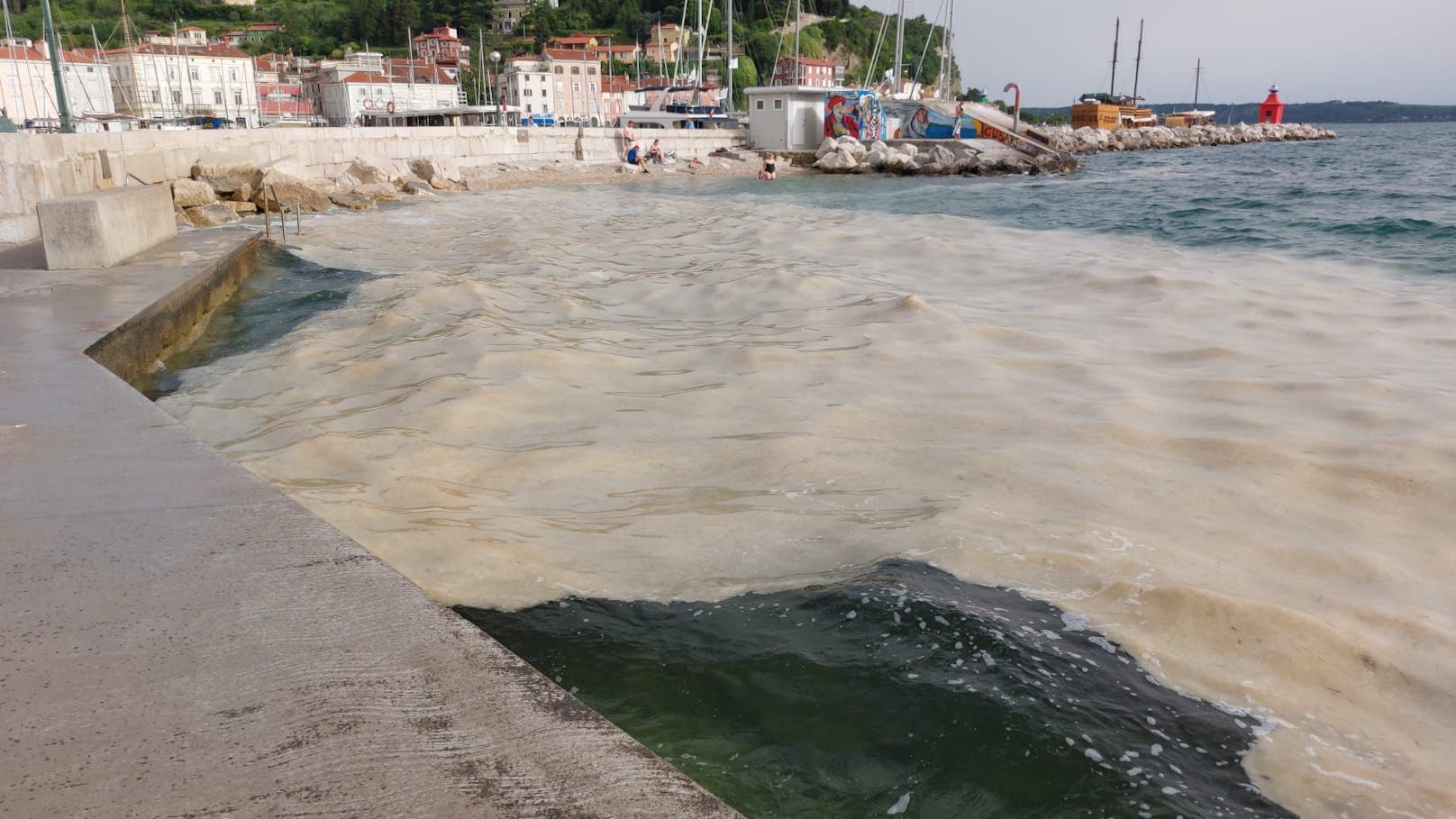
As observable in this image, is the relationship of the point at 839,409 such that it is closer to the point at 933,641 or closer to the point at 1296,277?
the point at 933,641

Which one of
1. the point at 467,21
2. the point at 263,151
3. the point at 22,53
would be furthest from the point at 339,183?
the point at 467,21

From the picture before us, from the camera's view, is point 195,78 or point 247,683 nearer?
point 247,683

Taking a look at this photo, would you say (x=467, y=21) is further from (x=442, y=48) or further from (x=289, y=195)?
(x=289, y=195)

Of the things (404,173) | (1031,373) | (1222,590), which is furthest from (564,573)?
(404,173)

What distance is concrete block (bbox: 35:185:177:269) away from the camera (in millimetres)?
7582

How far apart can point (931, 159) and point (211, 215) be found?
28.5m

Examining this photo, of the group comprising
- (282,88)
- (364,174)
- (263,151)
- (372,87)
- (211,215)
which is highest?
(282,88)

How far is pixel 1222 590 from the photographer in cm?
321

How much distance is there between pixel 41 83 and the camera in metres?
64.7

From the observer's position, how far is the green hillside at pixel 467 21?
10669 cm

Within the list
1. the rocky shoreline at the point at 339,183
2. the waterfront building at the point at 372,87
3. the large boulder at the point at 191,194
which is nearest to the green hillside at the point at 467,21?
the waterfront building at the point at 372,87

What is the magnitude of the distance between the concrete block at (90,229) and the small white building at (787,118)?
113 feet

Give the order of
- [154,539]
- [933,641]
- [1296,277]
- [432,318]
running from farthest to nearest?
[1296,277] < [432,318] < [933,641] < [154,539]

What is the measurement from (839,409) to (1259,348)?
3.65 m
